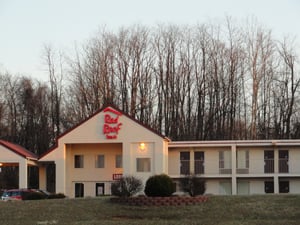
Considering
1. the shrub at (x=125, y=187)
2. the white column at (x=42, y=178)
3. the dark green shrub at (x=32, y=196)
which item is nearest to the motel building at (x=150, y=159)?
the white column at (x=42, y=178)

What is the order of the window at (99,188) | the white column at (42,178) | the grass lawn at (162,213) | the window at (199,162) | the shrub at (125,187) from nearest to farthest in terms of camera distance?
the grass lawn at (162,213) < the shrub at (125,187) < the window at (199,162) < the window at (99,188) < the white column at (42,178)

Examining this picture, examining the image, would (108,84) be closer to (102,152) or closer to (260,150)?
(102,152)

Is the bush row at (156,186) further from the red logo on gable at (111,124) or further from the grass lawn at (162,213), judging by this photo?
the red logo on gable at (111,124)

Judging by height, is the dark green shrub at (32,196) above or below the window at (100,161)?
below

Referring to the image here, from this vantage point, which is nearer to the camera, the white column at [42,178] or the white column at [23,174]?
the white column at [23,174]

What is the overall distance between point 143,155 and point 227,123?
19.9 metres

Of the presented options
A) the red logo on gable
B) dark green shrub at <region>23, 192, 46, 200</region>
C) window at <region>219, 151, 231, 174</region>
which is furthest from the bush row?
window at <region>219, 151, 231, 174</region>

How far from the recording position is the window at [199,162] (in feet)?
183

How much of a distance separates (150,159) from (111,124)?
14.4 feet

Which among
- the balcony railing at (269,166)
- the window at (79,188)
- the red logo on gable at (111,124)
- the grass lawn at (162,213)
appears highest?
the red logo on gable at (111,124)

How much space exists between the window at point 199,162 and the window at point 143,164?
4548 mm

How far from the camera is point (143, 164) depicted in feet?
177

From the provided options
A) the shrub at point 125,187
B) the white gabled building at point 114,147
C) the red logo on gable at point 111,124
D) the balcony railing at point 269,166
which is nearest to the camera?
the shrub at point 125,187

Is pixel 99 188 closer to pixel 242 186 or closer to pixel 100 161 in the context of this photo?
pixel 100 161
